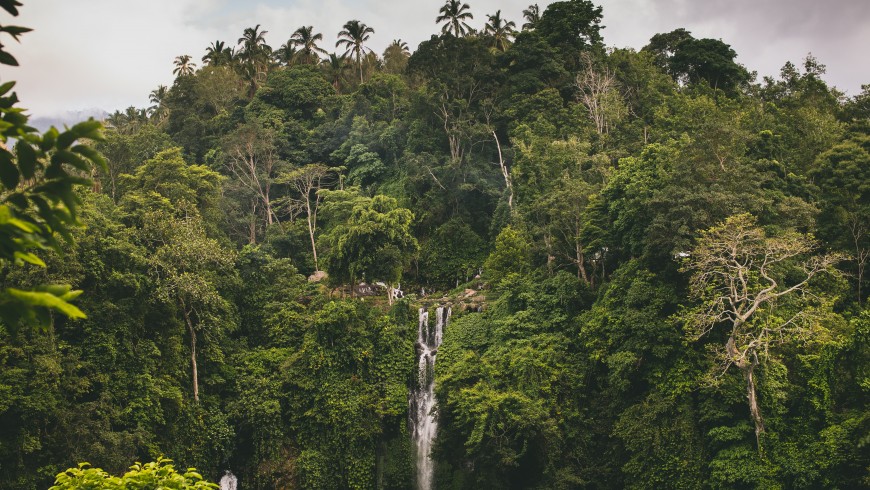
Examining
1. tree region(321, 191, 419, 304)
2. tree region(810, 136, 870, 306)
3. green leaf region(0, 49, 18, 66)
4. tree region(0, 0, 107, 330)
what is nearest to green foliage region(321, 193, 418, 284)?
tree region(321, 191, 419, 304)

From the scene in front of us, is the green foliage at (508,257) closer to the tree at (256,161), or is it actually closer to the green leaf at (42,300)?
the tree at (256,161)

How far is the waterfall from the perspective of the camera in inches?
878

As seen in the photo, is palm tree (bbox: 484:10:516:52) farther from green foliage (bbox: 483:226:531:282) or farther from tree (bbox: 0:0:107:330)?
tree (bbox: 0:0:107:330)

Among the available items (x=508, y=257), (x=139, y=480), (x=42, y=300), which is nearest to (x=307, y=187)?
(x=508, y=257)

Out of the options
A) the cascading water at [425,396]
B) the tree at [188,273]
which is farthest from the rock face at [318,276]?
the tree at [188,273]

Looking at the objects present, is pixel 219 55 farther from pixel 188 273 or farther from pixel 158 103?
pixel 188 273

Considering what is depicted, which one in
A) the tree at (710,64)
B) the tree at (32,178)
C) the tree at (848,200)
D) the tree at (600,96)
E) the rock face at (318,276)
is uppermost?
the tree at (710,64)

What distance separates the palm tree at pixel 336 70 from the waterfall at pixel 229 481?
30775mm

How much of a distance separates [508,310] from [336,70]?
29.7m

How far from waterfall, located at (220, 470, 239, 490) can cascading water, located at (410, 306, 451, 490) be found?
5.86 m

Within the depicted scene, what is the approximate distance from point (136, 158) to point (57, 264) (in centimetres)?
1756

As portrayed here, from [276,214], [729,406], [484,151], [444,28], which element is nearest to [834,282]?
[729,406]

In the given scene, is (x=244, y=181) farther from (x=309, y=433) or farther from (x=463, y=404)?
(x=463, y=404)

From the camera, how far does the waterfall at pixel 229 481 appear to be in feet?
73.2
